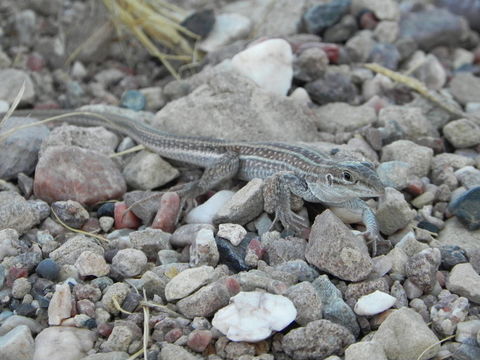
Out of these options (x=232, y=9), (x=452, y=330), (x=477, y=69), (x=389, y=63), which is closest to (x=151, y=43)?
(x=232, y=9)

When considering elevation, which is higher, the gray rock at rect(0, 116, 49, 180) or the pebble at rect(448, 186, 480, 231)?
the gray rock at rect(0, 116, 49, 180)

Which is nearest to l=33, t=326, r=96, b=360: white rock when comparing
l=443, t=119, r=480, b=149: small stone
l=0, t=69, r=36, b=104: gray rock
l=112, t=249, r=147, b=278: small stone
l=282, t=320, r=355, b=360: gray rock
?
l=112, t=249, r=147, b=278: small stone

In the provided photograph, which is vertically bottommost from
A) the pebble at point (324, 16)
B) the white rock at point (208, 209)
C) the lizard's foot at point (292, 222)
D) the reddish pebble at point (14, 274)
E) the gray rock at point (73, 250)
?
the white rock at point (208, 209)

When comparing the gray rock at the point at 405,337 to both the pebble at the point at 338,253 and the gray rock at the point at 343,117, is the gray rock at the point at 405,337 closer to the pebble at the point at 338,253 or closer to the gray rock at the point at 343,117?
the pebble at the point at 338,253

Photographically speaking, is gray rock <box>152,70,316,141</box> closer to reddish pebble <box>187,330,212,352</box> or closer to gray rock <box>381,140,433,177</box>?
gray rock <box>381,140,433,177</box>

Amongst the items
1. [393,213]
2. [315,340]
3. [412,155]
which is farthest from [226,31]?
[315,340]

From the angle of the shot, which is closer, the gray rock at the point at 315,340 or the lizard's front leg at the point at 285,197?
the gray rock at the point at 315,340

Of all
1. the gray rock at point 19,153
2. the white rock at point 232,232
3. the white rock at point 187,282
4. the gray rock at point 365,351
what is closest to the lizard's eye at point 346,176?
the white rock at point 232,232
